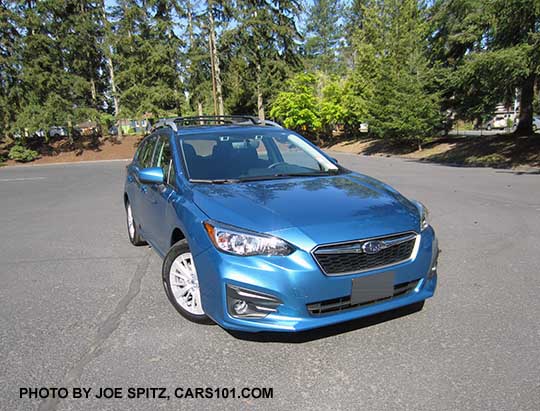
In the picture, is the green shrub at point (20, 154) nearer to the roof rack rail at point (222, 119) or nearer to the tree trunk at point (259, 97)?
the tree trunk at point (259, 97)

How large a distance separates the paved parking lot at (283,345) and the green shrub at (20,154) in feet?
101

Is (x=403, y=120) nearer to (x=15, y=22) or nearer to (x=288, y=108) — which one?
(x=288, y=108)

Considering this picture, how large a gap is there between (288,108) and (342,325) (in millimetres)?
33125

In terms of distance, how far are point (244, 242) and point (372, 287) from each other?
0.93 meters

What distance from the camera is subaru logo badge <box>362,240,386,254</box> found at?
2.69m

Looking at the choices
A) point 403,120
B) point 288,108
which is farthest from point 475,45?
→ point 288,108

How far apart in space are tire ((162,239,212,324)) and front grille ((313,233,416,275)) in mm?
1080

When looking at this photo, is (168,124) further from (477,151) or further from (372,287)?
(477,151)

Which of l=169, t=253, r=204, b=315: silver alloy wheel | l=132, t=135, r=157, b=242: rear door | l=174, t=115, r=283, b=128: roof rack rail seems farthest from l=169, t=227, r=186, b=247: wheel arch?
l=174, t=115, r=283, b=128: roof rack rail

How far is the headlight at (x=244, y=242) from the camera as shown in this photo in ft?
8.63

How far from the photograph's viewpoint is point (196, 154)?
3.94 m

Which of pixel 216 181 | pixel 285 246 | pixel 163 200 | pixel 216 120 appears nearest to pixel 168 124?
pixel 216 120

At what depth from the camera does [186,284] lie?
3.29 m

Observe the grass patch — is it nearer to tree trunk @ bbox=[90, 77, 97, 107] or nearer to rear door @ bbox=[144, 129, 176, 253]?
rear door @ bbox=[144, 129, 176, 253]
